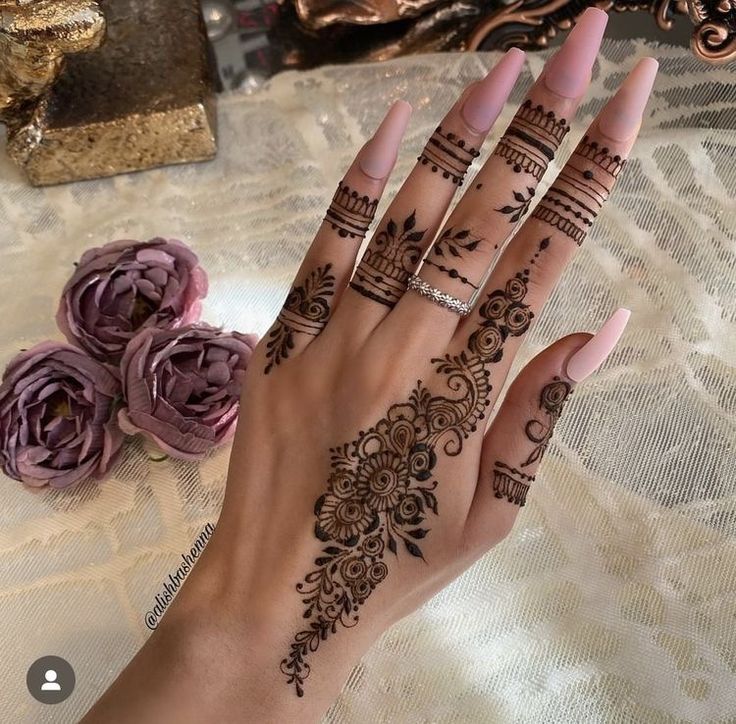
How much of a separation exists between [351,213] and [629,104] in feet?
0.76

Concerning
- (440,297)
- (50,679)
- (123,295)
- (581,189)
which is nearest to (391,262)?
(440,297)

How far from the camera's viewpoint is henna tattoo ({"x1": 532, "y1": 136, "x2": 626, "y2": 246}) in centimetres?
62

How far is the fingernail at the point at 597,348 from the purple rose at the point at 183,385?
29 centimetres

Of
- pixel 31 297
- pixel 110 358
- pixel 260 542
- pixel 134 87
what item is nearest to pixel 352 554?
pixel 260 542

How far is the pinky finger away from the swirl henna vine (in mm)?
27

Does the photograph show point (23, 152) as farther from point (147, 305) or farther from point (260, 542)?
point (260, 542)

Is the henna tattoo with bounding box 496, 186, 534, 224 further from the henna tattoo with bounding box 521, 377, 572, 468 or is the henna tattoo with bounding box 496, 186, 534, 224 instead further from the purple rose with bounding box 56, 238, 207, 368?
the purple rose with bounding box 56, 238, 207, 368

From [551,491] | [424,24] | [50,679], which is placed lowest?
[50,679]

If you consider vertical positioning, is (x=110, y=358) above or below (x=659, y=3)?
below

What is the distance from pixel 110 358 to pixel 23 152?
364mm

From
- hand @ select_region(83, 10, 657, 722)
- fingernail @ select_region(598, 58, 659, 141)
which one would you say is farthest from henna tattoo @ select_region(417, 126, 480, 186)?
fingernail @ select_region(598, 58, 659, 141)

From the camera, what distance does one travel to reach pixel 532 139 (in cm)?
63

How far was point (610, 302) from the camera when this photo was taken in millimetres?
840

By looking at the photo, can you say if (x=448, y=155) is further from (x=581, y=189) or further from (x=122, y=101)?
(x=122, y=101)
